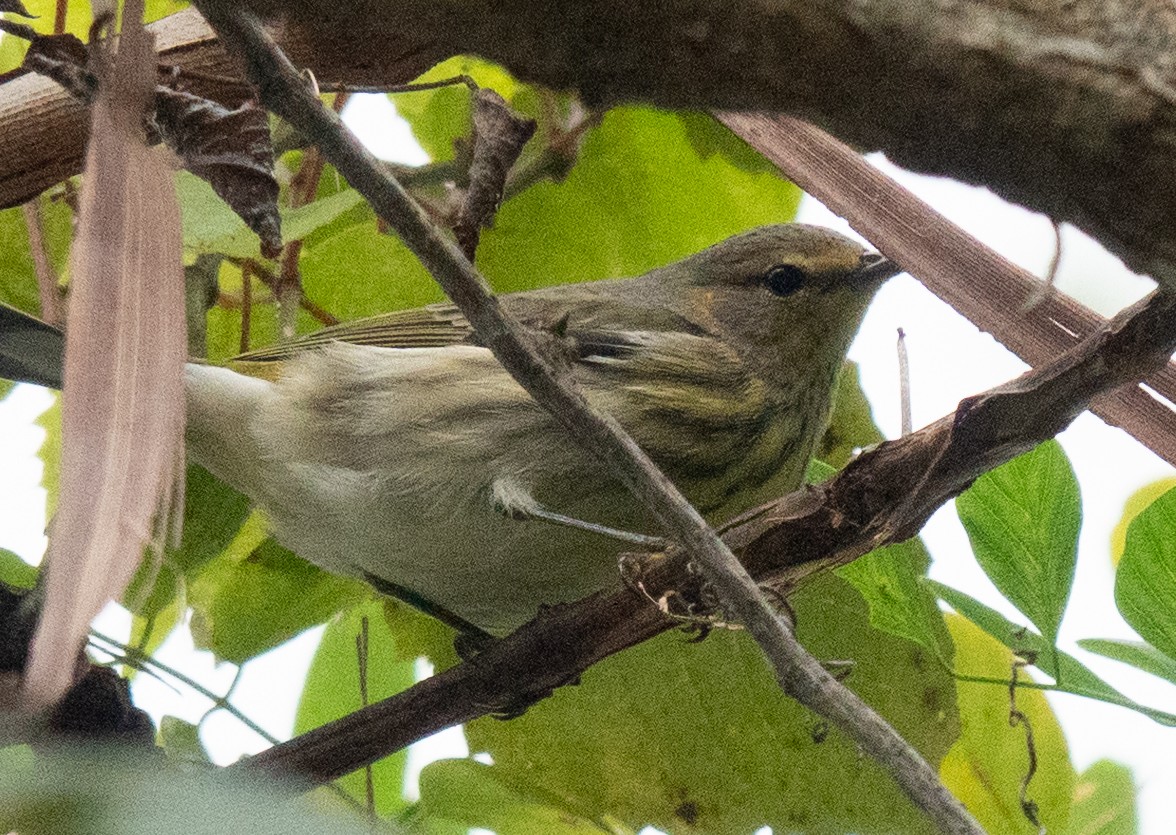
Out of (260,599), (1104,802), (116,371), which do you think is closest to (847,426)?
(1104,802)

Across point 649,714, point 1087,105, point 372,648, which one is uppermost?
point 372,648

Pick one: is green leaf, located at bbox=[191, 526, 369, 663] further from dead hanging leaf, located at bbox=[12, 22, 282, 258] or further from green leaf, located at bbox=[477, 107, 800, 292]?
dead hanging leaf, located at bbox=[12, 22, 282, 258]

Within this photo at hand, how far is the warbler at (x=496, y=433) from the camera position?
2590 mm

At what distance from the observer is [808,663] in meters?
1.23

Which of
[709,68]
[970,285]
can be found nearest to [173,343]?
[709,68]

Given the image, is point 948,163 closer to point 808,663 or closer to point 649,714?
point 808,663

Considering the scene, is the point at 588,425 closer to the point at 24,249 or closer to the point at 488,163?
the point at 488,163

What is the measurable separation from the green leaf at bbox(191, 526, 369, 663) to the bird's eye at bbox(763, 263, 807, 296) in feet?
Result: 4.04

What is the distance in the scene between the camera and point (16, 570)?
2.13 metres

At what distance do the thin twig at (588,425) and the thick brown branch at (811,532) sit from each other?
0.26 m

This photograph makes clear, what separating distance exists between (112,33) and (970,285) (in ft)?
3.56

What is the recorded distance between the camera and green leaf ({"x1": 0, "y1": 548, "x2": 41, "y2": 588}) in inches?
83.6

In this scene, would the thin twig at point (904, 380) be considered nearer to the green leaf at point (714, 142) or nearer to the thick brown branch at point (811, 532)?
the thick brown branch at point (811, 532)

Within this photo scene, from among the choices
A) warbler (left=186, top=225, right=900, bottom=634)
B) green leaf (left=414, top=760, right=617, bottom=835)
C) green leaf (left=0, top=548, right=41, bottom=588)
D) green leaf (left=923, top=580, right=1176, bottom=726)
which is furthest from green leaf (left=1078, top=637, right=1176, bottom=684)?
green leaf (left=0, top=548, right=41, bottom=588)
